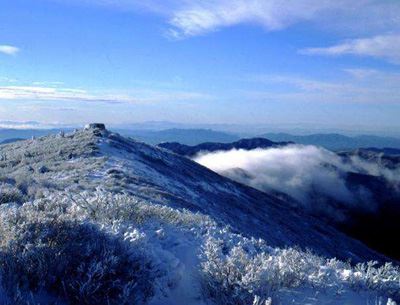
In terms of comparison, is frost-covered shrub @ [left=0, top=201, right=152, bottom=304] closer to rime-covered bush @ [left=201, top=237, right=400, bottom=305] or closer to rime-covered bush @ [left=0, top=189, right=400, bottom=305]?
rime-covered bush @ [left=0, top=189, right=400, bottom=305]

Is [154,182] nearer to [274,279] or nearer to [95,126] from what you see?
[95,126]

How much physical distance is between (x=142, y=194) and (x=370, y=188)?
523ft

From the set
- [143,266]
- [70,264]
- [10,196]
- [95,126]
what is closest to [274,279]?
[143,266]

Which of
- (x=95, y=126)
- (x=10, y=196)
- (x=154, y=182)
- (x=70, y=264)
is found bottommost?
(x=154, y=182)

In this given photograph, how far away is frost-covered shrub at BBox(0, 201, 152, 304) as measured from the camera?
6.05 metres

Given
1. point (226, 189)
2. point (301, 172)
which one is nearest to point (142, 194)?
point (226, 189)

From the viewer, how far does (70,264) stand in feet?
21.1

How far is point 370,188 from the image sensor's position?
165m

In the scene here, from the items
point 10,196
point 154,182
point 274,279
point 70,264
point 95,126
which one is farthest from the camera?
point 95,126

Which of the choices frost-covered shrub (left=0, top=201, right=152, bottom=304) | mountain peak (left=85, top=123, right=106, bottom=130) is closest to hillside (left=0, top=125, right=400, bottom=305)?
frost-covered shrub (left=0, top=201, right=152, bottom=304)

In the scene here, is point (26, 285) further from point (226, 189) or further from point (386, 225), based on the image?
point (386, 225)

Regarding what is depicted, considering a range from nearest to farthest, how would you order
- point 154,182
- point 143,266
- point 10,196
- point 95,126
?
point 143,266 → point 10,196 → point 154,182 → point 95,126

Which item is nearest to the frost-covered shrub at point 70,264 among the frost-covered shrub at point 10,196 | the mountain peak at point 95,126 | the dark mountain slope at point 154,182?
the frost-covered shrub at point 10,196

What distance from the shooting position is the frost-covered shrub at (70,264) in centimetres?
605
